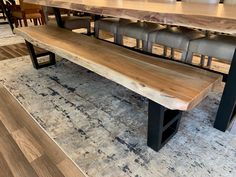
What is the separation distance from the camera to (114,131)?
147cm

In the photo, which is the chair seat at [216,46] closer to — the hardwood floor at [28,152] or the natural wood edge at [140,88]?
the natural wood edge at [140,88]

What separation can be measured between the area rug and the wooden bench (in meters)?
0.14


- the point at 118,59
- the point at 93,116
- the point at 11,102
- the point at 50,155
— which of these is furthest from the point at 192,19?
the point at 11,102

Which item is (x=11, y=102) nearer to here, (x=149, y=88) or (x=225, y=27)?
(x=149, y=88)

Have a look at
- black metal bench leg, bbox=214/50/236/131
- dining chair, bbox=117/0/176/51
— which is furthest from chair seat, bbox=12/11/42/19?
black metal bench leg, bbox=214/50/236/131

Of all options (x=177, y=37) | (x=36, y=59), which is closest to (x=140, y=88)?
(x=177, y=37)

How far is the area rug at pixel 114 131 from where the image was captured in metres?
1.18

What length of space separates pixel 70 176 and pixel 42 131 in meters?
0.49

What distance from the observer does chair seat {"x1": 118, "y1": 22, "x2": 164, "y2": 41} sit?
2.22 m

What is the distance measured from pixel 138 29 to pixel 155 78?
1.32 meters

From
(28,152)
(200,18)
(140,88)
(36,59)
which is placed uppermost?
(200,18)

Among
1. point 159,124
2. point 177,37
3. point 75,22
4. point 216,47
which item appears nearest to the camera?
point 159,124

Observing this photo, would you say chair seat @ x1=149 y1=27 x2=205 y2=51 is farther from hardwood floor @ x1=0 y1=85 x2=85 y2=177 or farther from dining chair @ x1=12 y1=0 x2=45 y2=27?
dining chair @ x1=12 y1=0 x2=45 y2=27

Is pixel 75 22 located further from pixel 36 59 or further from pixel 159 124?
pixel 159 124
